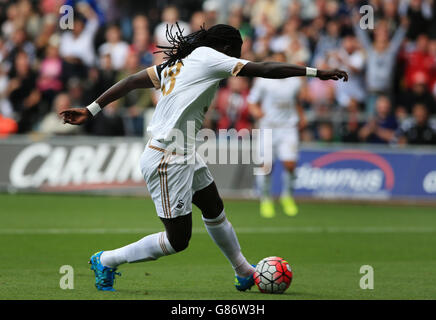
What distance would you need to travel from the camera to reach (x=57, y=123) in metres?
18.6

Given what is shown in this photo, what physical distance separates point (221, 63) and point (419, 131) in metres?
11.7

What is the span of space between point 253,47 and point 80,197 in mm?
5541

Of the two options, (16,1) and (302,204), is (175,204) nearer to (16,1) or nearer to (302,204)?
(302,204)

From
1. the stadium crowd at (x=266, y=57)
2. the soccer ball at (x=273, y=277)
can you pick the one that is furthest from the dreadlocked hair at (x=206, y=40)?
the stadium crowd at (x=266, y=57)

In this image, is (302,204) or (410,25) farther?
(410,25)

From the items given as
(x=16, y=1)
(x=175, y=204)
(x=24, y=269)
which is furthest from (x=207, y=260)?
(x=16, y=1)

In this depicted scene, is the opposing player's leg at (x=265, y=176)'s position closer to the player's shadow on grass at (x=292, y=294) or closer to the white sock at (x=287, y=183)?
the white sock at (x=287, y=183)

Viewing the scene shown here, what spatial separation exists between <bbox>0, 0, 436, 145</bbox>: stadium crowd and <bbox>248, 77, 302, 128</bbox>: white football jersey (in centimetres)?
234

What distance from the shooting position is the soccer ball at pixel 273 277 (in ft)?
24.9

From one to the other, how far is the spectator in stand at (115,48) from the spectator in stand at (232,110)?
2.61 m

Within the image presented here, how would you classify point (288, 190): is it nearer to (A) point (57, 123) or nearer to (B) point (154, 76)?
(A) point (57, 123)

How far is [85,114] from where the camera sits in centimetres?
743

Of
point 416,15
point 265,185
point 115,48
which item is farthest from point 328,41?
point 265,185

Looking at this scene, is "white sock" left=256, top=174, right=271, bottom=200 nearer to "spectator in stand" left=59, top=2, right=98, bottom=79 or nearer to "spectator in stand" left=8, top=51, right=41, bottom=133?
"spectator in stand" left=59, top=2, right=98, bottom=79
